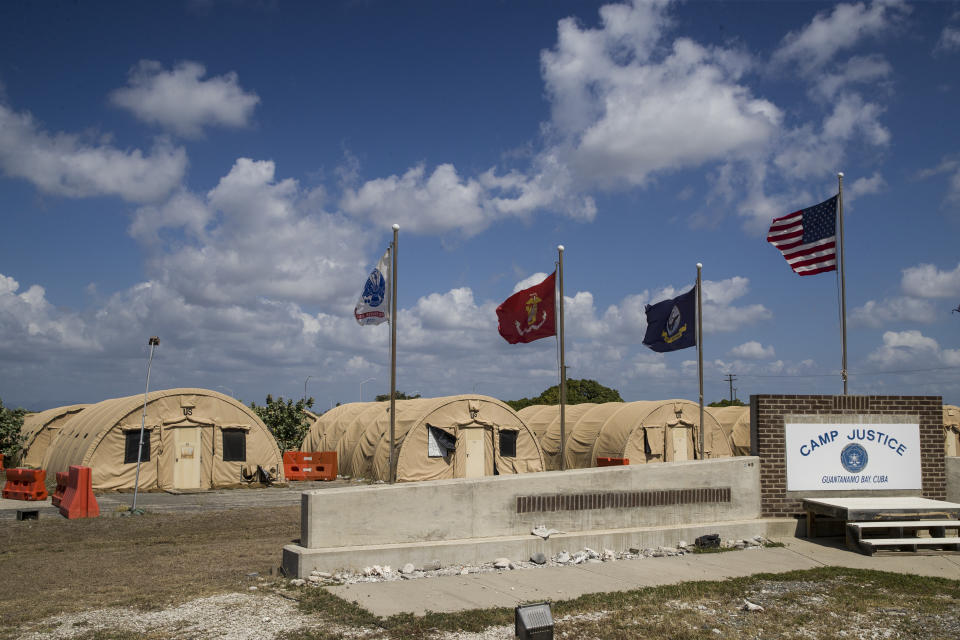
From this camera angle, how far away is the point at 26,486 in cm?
2006

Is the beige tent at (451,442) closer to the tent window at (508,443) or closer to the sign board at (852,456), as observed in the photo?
the tent window at (508,443)

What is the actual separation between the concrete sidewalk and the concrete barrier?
1.89 ft

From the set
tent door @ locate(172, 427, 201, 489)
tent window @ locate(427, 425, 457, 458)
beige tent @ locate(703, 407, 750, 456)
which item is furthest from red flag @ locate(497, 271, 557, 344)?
beige tent @ locate(703, 407, 750, 456)

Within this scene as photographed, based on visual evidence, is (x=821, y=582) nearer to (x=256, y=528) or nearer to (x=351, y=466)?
(x=256, y=528)

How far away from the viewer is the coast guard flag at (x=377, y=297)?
14992 millimetres

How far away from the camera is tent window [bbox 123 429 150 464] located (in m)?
22.5

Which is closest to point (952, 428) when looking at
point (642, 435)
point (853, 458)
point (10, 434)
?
point (642, 435)

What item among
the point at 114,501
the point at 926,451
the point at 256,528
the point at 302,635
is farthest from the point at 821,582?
the point at 114,501

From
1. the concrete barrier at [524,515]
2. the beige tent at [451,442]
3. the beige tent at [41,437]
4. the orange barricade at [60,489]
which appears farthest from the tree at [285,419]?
the concrete barrier at [524,515]

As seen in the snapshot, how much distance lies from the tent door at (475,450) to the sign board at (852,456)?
14732 mm

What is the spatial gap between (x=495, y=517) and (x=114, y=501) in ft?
44.3

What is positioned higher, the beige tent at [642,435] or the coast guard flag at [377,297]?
the coast guard flag at [377,297]

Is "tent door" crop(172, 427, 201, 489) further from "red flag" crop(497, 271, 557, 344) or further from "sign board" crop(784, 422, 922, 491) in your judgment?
"sign board" crop(784, 422, 922, 491)

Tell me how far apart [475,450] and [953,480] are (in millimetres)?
15381
